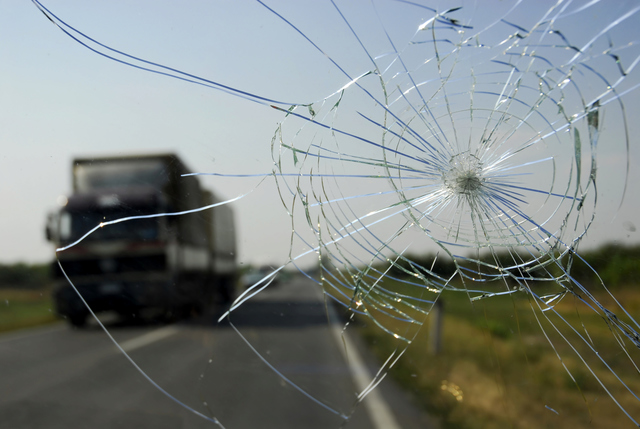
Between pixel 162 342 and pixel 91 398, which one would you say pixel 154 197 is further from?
pixel 91 398

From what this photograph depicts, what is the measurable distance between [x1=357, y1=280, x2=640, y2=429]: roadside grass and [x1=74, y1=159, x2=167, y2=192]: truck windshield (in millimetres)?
747

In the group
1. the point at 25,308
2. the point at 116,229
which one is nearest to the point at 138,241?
the point at 116,229

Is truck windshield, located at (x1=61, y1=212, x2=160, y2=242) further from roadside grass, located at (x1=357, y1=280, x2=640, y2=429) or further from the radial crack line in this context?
roadside grass, located at (x1=357, y1=280, x2=640, y2=429)

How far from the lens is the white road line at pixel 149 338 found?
137cm

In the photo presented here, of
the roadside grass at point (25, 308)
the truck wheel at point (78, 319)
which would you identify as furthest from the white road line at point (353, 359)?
the roadside grass at point (25, 308)

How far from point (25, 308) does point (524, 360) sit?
148 centimetres

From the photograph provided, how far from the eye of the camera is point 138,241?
1.33 meters

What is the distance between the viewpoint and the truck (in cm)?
130

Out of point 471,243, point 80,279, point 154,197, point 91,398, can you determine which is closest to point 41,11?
point 154,197

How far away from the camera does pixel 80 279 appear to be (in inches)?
51.6

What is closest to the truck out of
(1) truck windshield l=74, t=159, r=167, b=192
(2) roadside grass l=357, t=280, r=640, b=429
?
(1) truck windshield l=74, t=159, r=167, b=192

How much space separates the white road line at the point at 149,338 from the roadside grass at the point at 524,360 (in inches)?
22.5

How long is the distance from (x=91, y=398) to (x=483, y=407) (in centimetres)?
129

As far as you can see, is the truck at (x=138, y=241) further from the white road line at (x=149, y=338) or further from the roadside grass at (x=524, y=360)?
the roadside grass at (x=524, y=360)
